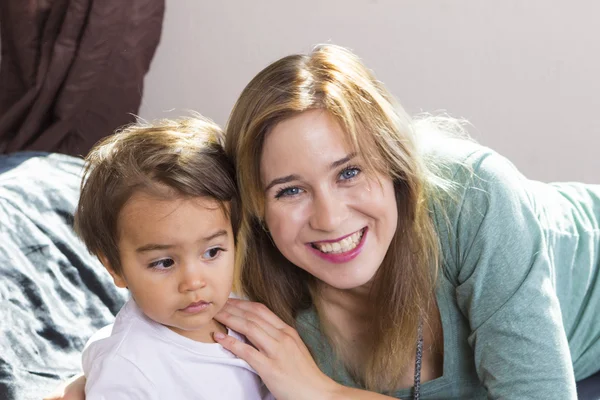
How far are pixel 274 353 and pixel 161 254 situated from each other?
33 cm

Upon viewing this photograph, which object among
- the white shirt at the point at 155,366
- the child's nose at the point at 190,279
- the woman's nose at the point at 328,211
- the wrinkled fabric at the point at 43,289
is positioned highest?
the woman's nose at the point at 328,211

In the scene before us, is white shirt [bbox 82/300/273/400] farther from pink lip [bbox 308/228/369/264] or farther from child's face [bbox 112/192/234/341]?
pink lip [bbox 308/228/369/264]

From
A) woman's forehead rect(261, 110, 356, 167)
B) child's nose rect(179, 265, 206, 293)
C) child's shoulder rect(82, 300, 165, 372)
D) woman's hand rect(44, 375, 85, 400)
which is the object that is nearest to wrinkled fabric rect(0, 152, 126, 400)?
woman's hand rect(44, 375, 85, 400)

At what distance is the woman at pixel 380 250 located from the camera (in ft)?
4.97

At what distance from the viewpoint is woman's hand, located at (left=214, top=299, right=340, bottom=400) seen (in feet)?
5.23

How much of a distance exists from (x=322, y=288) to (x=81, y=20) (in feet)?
5.48

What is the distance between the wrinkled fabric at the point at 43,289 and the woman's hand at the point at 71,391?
0.43 ft

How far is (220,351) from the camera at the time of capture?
5.19 feet

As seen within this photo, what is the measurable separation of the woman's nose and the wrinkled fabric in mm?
756

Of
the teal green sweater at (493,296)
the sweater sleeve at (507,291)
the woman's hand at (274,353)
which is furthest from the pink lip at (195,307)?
the sweater sleeve at (507,291)

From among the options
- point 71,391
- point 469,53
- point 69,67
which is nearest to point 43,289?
point 71,391

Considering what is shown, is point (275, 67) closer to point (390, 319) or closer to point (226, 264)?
point (226, 264)

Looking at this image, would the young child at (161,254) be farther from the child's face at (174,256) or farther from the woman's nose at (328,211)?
the woman's nose at (328,211)

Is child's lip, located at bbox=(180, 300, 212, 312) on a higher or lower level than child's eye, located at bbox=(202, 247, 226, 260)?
lower
